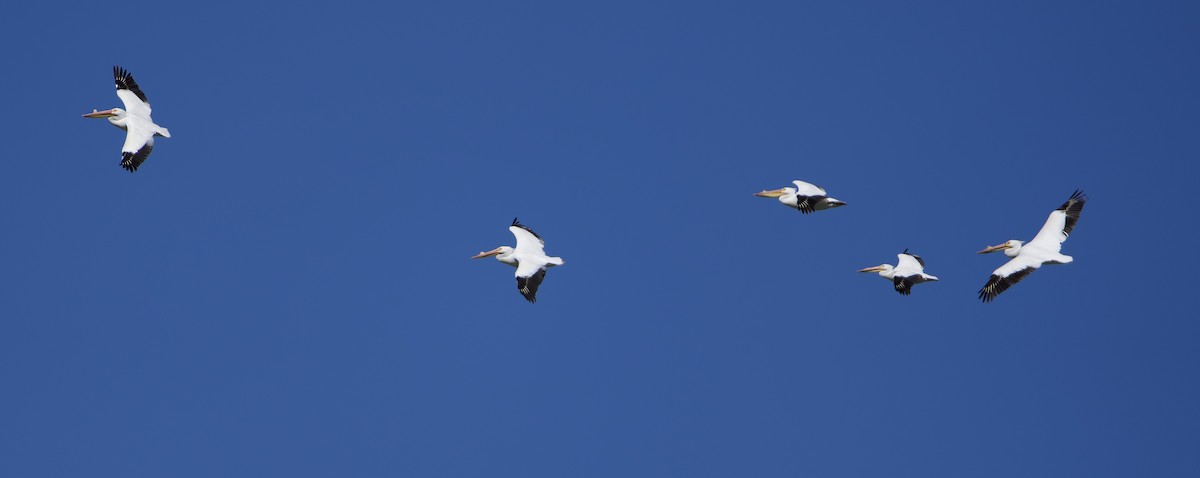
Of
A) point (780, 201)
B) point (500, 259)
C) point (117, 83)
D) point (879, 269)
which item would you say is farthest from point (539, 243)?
point (117, 83)

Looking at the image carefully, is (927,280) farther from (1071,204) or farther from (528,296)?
(528,296)

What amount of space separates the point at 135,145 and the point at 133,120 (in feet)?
2.19

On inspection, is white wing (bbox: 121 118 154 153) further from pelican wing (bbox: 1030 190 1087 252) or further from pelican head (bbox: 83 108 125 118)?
pelican wing (bbox: 1030 190 1087 252)

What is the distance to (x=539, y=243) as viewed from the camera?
28.8 meters

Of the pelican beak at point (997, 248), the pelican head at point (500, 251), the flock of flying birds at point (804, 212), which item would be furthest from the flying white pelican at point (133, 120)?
the pelican beak at point (997, 248)

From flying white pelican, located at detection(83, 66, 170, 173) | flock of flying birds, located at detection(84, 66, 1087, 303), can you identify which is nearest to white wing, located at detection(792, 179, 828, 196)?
flock of flying birds, located at detection(84, 66, 1087, 303)

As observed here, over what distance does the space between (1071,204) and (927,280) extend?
2.97m

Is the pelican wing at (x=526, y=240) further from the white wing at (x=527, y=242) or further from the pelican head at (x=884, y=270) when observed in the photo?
the pelican head at (x=884, y=270)

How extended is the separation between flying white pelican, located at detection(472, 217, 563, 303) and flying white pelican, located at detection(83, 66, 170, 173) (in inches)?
251

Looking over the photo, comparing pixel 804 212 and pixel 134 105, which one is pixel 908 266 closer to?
pixel 804 212

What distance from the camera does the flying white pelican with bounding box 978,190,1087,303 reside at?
2709 cm

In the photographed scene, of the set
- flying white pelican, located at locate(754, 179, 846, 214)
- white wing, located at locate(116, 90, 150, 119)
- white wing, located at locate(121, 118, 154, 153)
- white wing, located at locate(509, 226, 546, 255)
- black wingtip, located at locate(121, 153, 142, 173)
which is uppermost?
white wing, located at locate(116, 90, 150, 119)

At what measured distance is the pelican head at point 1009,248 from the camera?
93.8ft

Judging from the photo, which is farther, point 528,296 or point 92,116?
point 92,116
